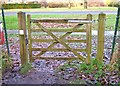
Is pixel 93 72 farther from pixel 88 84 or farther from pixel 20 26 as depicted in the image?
pixel 20 26

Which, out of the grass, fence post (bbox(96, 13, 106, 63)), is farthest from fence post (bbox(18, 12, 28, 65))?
fence post (bbox(96, 13, 106, 63))

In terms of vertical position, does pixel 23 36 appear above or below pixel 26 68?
above

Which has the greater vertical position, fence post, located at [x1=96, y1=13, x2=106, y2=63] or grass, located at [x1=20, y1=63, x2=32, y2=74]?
fence post, located at [x1=96, y1=13, x2=106, y2=63]

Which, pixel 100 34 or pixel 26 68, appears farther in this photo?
pixel 100 34

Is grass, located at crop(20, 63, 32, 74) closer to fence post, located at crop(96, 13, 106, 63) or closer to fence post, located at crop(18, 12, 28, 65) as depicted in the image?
fence post, located at crop(18, 12, 28, 65)

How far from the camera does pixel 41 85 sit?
17.6ft

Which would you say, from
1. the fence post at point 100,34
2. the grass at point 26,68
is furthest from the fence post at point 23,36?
the fence post at point 100,34

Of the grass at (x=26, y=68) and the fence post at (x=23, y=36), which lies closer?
the grass at (x=26, y=68)

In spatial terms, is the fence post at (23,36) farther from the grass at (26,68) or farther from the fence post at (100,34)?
the fence post at (100,34)

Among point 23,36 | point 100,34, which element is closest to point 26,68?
point 23,36

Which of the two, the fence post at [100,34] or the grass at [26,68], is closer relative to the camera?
the grass at [26,68]

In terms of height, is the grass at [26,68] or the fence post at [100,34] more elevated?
the fence post at [100,34]

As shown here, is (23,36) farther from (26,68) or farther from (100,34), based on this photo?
(100,34)

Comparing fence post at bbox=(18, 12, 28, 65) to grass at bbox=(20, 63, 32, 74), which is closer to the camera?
grass at bbox=(20, 63, 32, 74)
